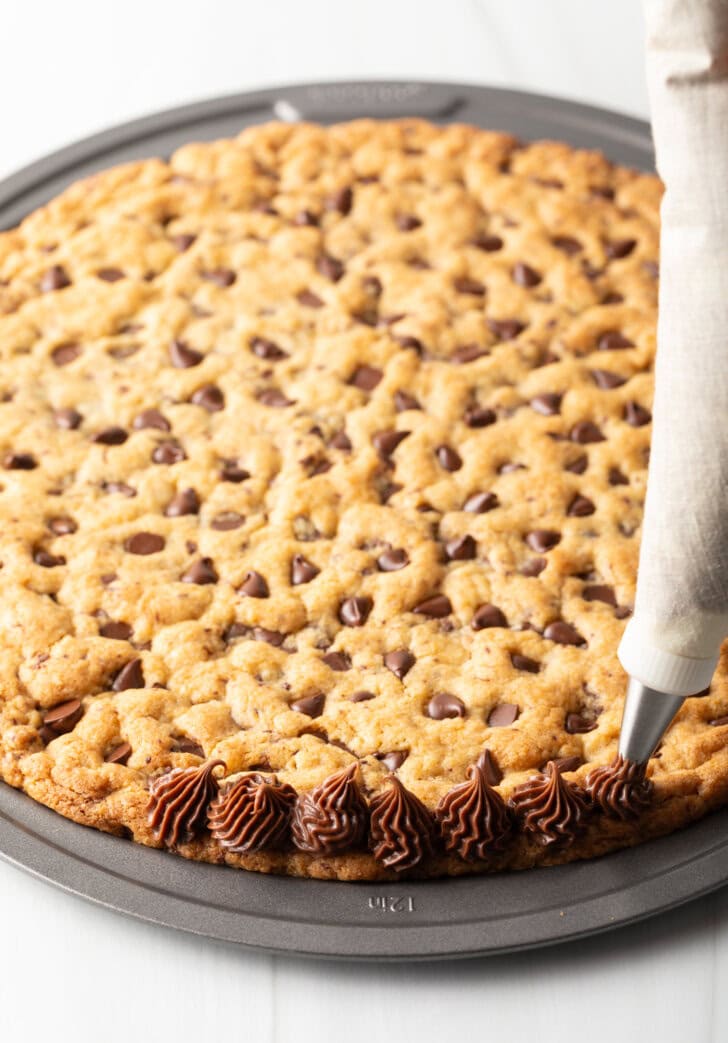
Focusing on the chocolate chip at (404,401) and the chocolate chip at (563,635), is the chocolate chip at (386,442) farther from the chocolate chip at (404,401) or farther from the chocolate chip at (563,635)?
the chocolate chip at (563,635)

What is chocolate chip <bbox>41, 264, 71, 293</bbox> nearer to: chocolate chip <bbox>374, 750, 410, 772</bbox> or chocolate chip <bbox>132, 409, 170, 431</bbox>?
chocolate chip <bbox>132, 409, 170, 431</bbox>

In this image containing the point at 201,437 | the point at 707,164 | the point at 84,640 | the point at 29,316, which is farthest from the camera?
the point at 29,316

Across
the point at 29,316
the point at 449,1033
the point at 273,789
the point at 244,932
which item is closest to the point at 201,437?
the point at 29,316

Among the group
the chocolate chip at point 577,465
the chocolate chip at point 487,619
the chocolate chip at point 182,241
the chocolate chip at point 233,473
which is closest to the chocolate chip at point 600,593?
the chocolate chip at point 487,619

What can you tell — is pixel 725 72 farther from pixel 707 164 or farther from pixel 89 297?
pixel 89 297

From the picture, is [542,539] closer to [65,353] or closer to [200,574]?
[200,574]

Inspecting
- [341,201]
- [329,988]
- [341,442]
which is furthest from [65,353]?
[329,988]
